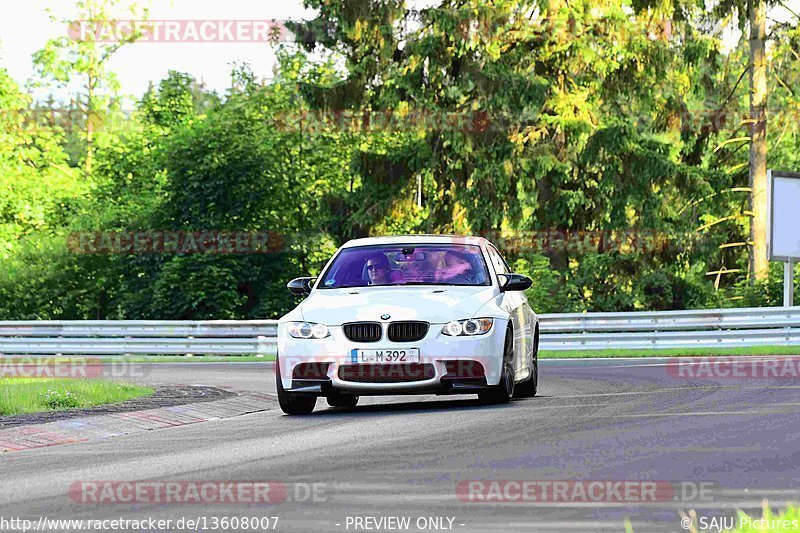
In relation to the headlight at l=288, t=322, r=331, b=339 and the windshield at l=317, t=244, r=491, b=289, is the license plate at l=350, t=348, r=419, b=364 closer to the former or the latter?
the headlight at l=288, t=322, r=331, b=339

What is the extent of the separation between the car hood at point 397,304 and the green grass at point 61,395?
2938 millimetres

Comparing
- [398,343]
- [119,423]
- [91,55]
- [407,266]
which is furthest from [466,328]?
[91,55]

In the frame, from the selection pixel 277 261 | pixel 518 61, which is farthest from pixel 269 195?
pixel 518 61

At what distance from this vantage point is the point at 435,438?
12312 mm

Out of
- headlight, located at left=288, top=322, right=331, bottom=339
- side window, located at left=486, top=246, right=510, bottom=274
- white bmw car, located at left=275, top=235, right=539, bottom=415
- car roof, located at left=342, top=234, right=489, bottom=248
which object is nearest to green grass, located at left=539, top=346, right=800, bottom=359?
side window, located at left=486, top=246, right=510, bottom=274

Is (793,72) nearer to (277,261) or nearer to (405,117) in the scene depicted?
(405,117)

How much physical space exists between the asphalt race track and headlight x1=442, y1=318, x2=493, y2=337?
29.7 inches

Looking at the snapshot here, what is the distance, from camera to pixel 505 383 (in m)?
15.4

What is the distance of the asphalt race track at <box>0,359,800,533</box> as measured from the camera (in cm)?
836

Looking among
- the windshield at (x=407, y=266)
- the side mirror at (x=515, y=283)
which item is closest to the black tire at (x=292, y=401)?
the windshield at (x=407, y=266)

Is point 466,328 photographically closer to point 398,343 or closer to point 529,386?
point 398,343

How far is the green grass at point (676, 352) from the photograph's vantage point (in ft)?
91.2

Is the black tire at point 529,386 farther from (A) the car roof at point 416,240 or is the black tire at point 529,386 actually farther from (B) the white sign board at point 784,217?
(B) the white sign board at point 784,217

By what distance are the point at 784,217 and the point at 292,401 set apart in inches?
762
